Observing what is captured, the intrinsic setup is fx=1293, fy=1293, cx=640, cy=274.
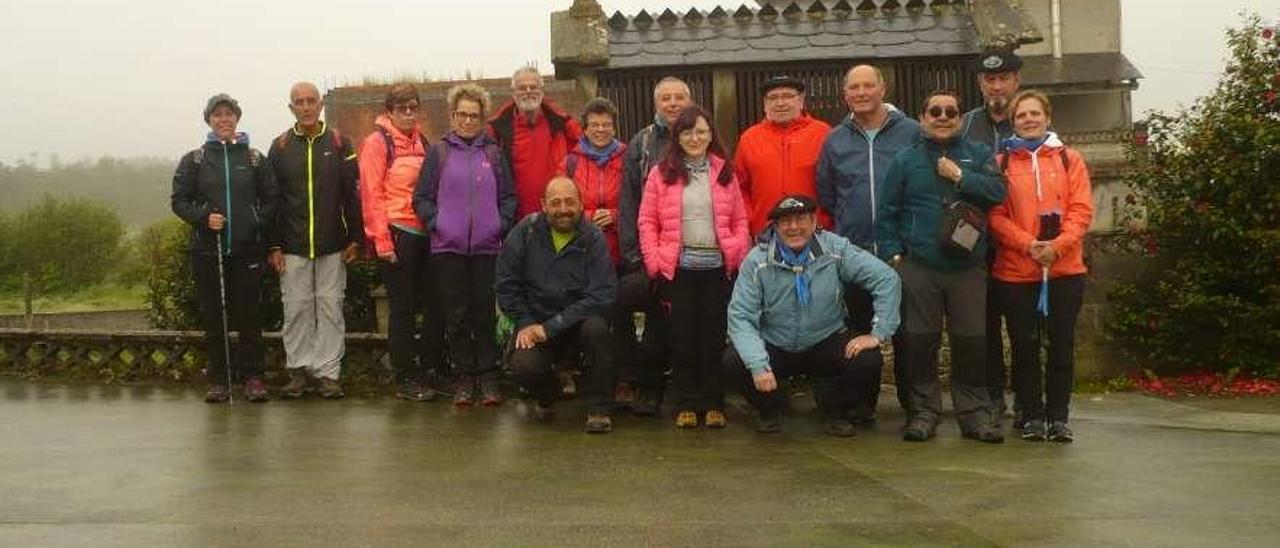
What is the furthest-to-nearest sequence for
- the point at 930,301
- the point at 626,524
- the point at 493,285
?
the point at 493,285 < the point at 930,301 < the point at 626,524

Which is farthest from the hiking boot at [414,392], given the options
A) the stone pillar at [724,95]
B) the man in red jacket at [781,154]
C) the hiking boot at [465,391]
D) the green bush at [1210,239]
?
the green bush at [1210,239]

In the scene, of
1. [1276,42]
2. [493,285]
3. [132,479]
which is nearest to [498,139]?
[493,285]

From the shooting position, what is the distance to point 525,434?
6.68 meters

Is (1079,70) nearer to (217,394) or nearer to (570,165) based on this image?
(570,165)

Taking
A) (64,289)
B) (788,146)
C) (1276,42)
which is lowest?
(64,289)

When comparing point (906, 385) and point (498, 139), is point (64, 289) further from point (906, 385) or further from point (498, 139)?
point (906, 385)

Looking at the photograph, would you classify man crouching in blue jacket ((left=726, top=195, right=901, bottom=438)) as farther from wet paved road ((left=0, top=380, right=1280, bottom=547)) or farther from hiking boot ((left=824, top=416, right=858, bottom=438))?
wet paved road ((left=0, top=380, right=1280, bottom=547))

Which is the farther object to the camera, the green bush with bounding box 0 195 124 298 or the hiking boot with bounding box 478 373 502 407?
the green bush with bounding box 0 195 124 298

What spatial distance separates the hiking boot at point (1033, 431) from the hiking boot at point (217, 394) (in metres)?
4.58

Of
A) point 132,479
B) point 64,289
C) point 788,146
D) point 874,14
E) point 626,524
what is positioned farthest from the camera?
point 64,289

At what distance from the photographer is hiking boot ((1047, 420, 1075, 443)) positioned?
21.1ft

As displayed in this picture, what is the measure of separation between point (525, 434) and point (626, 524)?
1.97 meters

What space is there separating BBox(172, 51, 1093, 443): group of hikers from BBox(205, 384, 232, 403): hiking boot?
2 cm

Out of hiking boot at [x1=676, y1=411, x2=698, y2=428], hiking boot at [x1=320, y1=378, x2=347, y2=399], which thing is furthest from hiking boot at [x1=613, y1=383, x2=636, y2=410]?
hiking boot at [x1=320, y1=378, x2=347, y2=399]
